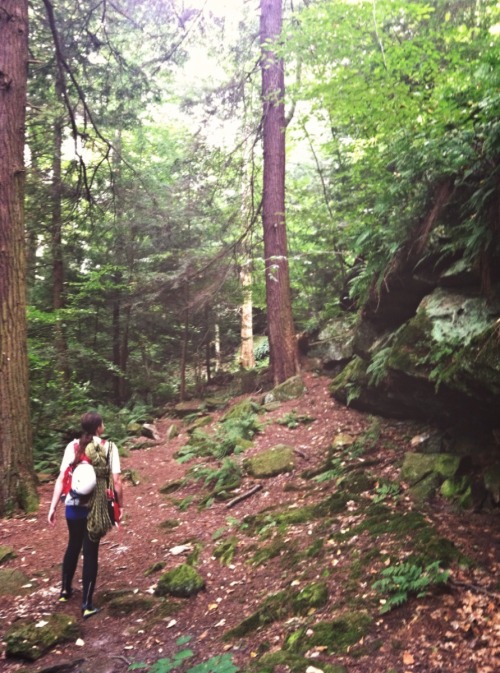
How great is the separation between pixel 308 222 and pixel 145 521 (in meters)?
7.92

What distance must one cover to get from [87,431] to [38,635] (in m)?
1.73

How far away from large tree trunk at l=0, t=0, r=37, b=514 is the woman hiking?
10.1ft

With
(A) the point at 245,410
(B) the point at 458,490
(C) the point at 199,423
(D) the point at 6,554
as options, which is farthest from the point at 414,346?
(C) the point at 199,423

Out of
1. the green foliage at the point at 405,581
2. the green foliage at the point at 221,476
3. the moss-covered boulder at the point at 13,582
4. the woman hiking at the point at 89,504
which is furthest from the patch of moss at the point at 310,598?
the green foliage at the point at 221,476

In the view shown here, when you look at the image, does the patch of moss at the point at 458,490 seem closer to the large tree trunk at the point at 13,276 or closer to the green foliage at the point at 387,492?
the green foliage at the point at 387,492

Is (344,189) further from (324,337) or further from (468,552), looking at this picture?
(468,552)

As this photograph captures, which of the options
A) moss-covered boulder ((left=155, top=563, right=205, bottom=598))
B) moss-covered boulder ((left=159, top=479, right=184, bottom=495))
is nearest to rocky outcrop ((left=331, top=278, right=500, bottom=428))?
moss-covered boulder ((left=155, top=563, right=205, bottom=598))

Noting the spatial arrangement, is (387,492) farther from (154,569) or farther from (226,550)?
(154,569)

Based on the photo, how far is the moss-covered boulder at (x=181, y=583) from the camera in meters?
4.55

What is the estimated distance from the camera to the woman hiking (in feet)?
14.5

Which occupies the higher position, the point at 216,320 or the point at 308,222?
the point at 308,222

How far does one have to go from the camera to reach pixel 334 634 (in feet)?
10.3

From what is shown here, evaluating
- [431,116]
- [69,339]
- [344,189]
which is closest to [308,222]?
[344,189]

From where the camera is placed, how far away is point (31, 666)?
3.54m
